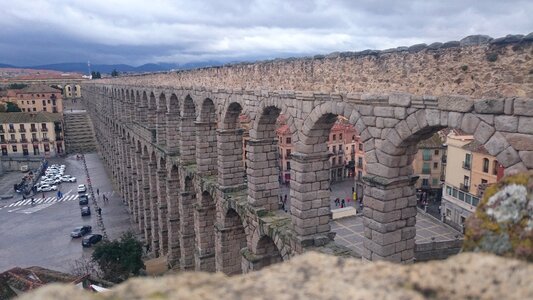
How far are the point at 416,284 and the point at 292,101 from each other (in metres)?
10.4

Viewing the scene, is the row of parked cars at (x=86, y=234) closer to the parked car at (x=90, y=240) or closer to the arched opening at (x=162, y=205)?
the parked car at (x=90, y=240)

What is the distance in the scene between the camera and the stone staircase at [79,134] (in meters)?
83.0

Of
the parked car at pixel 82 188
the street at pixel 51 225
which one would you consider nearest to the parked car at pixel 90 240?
the street at pixel 51 225

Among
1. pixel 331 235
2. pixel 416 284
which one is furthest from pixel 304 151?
pixel 416 284

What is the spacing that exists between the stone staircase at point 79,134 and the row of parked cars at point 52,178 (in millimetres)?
15758

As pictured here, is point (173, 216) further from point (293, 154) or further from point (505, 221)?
point (505, 221)

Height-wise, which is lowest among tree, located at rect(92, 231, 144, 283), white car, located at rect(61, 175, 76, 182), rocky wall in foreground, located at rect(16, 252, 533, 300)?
white car, located at rect(61, 175, 76, 182)

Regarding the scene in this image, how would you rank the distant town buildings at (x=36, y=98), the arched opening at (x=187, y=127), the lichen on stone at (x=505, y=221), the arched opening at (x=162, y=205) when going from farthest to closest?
the distant town buildings at (x=36, y=98) < the arched opening at (x=162, y=205) < the arched opening at (x=187, y=127) < the lichen on stone at (x=505, y=221)

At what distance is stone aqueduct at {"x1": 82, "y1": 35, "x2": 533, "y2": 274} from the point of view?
25.8 feet

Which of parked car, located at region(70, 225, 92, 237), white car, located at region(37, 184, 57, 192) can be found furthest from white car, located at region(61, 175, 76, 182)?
parked car, located at region(70, 225, 92, 237)

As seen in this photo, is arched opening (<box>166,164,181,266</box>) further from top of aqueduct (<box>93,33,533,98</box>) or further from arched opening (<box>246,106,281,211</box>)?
top of aqueduct (<box>93,33,533,98</box>)

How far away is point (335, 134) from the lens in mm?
53500

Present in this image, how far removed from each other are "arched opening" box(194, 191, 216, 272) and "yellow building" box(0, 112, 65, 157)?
204ft

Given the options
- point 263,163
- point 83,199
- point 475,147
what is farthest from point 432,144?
point 83,199
